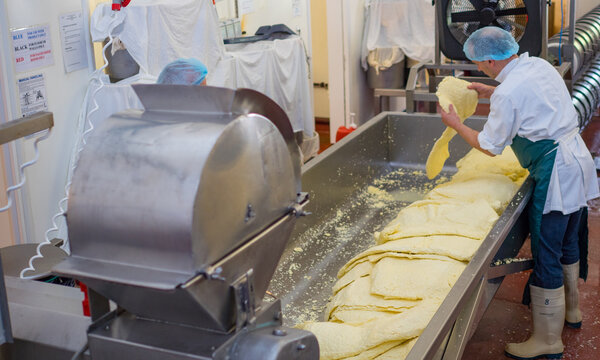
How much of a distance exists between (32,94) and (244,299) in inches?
94.9

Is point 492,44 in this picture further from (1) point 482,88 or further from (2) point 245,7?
(2) point 245,7

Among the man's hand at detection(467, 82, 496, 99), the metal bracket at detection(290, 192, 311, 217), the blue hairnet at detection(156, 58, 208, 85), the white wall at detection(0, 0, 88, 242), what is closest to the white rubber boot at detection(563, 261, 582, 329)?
the man's hand at detection(467, 82, 496, 99)

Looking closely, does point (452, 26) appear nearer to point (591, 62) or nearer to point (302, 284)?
point (302, 284)

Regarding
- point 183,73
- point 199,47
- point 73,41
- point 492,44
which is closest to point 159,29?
point 199,47

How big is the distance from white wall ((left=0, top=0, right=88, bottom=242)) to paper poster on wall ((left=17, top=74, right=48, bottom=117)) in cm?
3

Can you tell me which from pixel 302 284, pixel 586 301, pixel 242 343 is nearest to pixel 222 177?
pixel 242 343

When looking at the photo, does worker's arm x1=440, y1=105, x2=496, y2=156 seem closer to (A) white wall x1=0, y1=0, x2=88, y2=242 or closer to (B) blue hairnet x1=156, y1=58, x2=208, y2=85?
(B) blue hairnet x1=156, y1=58, x2=208, y2=85

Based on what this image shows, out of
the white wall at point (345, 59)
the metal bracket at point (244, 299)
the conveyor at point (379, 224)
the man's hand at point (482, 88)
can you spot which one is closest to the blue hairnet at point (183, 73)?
the conveyor at point (379, 224)

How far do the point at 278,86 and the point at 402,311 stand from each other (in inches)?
116

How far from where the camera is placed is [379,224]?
326 centimetres

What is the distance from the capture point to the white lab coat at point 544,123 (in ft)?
8.59

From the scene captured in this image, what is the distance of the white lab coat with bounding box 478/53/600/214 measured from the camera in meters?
2.62

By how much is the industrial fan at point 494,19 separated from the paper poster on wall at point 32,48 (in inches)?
78.8

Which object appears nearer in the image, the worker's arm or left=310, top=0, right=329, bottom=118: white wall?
the worker's arm
